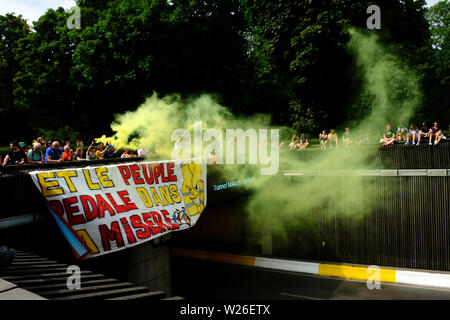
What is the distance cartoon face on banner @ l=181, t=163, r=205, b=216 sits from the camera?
11836 millimetres

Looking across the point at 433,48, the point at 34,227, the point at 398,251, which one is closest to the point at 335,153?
the point at 398,251

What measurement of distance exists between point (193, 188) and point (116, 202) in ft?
11.7

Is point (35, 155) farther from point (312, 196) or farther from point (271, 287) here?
point (312, 196)

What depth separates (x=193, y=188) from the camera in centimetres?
1227

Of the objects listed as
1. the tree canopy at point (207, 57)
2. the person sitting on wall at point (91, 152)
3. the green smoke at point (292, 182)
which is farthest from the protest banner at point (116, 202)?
the tree canopy at point (207, 57)

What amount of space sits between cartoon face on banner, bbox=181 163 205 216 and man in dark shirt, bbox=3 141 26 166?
201 inches

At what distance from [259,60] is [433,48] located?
93.6 feet

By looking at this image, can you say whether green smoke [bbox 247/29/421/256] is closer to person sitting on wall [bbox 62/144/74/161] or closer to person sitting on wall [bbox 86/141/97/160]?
person sitting on wall [bbox 86/141/97/160]

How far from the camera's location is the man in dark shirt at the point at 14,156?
36.3 ft

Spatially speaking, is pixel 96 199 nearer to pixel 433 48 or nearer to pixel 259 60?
pixel 259 60

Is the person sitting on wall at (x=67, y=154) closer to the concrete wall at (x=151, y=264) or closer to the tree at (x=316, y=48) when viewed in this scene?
the concrete wall at (x=151, y=264)

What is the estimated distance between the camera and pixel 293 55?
89.8ft

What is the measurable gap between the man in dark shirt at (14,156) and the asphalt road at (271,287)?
28.4ft

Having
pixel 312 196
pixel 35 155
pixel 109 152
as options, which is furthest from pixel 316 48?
pixel 35 155
